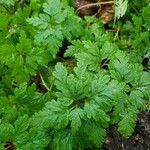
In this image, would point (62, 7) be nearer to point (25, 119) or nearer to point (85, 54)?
point (85, 54)

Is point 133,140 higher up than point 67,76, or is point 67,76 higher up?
point 67,76

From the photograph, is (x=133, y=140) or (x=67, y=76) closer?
(x=67, y=76)

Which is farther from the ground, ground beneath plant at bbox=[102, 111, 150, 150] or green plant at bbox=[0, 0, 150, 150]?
green plant at bbox=[0, 0, 150, 150]

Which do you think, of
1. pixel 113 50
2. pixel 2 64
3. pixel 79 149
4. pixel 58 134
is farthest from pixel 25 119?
pixel 113 50

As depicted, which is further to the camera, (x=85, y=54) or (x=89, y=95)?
(x=85, y=54)

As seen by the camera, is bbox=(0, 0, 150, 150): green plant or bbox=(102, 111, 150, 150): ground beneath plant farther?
bbox=(102, 111, 150, 150): ground beneath plant
